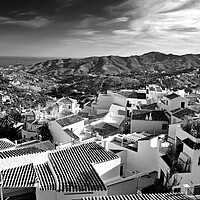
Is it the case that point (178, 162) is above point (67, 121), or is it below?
above

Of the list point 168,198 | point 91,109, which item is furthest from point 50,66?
point 168,198

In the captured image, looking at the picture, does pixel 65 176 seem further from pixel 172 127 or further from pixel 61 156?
pixel 172 127

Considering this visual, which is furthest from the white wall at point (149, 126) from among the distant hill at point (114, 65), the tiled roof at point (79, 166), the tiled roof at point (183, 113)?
the distant hill at point (114, 65)

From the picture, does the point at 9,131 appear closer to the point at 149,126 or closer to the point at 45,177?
the point at 149,126

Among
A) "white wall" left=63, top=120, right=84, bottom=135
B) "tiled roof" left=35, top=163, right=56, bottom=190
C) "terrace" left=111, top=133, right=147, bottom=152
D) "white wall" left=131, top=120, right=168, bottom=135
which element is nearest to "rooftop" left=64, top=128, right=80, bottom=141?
"white wall" left=63, top=120, right=84, bottom=135

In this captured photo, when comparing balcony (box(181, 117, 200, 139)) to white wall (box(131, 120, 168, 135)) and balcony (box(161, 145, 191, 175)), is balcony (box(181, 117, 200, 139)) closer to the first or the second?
balcony (box(161, 145, 191, 175))

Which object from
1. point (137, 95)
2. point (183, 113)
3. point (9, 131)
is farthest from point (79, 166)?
point (137, 95)

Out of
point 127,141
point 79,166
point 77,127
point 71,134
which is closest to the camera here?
point 79,166
